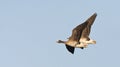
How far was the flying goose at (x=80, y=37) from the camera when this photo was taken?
43.4 metres

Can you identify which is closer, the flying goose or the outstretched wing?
the flying goose

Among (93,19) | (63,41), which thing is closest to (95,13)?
(93,19)

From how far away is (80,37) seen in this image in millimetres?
44344

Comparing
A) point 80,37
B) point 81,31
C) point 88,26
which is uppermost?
point 88,26

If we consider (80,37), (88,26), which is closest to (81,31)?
(80,37)

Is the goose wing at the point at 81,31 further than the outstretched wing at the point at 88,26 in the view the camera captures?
No

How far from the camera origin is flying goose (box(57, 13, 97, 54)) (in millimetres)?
43406

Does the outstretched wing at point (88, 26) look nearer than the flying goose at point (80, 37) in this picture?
No

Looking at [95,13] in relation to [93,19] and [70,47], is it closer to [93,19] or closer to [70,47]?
[93,19]

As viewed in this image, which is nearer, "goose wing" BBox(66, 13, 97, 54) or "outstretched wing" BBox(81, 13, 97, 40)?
"goose wing" BBox(66, 13, 97, 54)

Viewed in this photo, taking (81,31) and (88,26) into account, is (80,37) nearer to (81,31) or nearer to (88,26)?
(81,31)

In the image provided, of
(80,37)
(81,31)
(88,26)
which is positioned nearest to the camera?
(81,31)

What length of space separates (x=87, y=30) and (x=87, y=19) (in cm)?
115

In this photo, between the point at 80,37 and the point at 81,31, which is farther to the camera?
the point at 80,37
